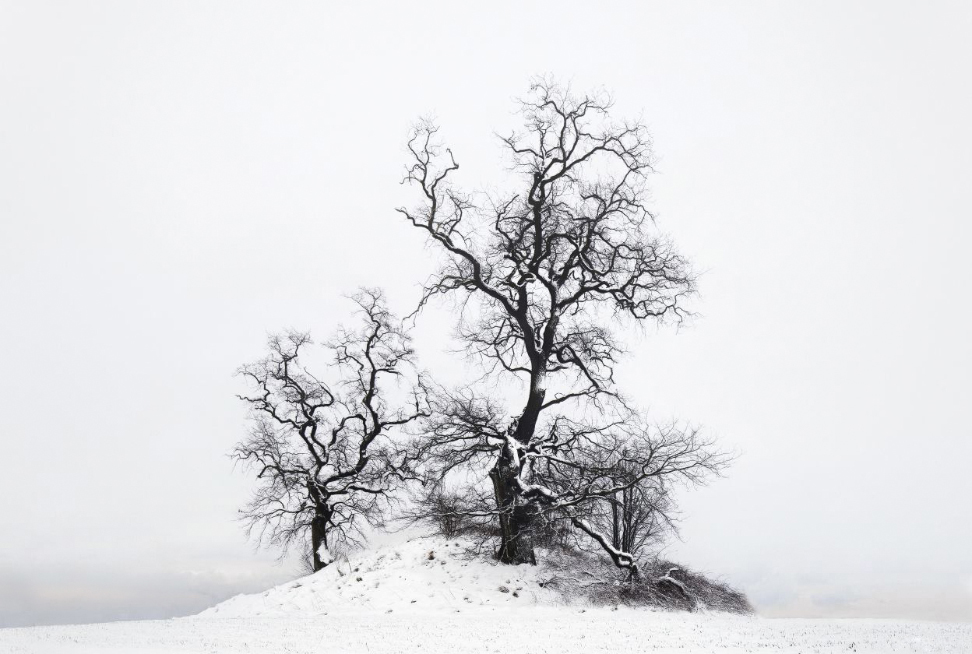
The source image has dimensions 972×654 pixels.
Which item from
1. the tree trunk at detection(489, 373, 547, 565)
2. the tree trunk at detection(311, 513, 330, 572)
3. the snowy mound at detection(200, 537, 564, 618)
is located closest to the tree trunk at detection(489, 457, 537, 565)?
the tree trunk at detection(489, 373, 547, 565)

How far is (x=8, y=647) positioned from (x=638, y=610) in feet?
44.9

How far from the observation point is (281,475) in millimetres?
27703

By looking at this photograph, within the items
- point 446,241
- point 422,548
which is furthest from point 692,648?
point 446,241

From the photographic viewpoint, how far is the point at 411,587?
20.2 m

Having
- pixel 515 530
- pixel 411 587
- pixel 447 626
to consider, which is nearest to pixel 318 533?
pixel 411 587

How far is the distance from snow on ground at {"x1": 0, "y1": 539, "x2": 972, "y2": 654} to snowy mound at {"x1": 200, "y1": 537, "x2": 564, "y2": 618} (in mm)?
48

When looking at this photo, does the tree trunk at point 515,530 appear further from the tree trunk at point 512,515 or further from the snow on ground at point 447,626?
the snow on ground at point 447,626

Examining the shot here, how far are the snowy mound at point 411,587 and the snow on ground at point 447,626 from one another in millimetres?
48

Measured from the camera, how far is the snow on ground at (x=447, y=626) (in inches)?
539

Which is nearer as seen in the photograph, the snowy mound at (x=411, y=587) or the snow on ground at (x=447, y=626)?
the snow on ground at (x=447, y=626)

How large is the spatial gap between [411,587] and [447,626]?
4.36 metres

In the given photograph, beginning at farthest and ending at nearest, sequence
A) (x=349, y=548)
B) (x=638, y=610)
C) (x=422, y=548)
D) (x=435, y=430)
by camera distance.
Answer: (x=349, y=548) → (x=422, y=548) → (x=435, y=430) → (x=638, y=610)

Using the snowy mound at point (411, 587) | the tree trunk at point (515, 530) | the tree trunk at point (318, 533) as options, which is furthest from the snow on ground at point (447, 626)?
the tree trunk at point (318, 533)

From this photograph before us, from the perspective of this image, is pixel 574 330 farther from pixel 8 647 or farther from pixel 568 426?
pixel 8 647
